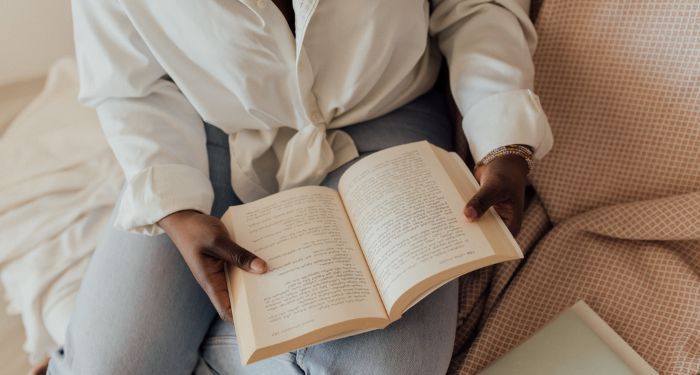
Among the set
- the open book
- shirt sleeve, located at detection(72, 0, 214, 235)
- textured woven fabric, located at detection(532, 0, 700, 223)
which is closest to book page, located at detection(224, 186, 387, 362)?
the open book

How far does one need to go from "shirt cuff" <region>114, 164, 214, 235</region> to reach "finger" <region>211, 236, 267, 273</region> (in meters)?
0.11

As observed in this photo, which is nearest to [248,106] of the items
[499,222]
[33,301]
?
[499,222]

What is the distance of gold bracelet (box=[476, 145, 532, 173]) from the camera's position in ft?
2.42

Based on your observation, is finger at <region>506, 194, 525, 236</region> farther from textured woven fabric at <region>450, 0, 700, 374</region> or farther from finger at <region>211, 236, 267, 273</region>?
finger at <region>211, 236, 267, 273</region>

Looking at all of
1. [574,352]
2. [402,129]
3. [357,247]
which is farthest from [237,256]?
Answer: [574,352]

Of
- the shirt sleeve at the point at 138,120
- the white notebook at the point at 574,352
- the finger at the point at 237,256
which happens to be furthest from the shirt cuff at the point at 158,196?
the white notebook at the point at 574,352

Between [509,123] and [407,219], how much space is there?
228 mm

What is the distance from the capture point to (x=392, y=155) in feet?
2.34

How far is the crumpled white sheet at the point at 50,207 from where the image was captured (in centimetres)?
93

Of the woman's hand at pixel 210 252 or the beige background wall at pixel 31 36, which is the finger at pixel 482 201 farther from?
the beige background wall at pixel 31 36

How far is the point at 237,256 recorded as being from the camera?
63 centimetres

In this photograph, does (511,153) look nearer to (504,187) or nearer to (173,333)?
(504,187)

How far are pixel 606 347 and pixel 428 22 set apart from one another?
1.82 feet

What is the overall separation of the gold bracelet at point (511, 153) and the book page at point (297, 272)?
8.7 inches
